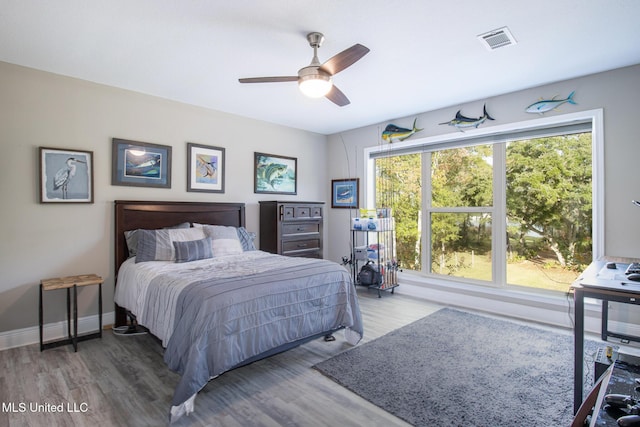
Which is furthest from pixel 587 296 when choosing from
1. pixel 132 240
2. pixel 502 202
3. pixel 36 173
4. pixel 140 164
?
pixel 36 173

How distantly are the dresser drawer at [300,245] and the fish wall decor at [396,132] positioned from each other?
185 cm

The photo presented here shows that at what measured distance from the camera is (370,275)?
4668mm

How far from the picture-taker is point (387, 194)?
16.9ft

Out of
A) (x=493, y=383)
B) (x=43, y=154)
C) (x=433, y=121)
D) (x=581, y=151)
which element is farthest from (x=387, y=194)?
(x=43, y=154)

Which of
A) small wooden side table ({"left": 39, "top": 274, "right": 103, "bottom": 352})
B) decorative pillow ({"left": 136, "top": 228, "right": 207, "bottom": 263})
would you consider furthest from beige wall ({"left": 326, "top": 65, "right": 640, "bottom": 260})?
Result: small wooden side table ({"left": 39, "top": 274, "right": 103, "bottom": 352})

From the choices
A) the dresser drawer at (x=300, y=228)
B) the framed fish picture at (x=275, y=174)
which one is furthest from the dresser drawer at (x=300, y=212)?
the framed fish picture at (x=275, y=174)

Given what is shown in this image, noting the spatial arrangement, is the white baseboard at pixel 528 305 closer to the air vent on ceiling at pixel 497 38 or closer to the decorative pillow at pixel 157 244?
the air vent on ceiling at pixel 497 38

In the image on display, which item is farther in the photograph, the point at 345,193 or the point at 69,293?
Result: the point at 345,193

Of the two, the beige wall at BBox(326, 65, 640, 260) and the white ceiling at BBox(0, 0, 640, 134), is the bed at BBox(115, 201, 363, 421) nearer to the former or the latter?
the white ceiling at BBox(0, 0, 640, 134)

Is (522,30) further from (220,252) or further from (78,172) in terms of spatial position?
(78,172)

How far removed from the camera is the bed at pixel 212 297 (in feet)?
6.46

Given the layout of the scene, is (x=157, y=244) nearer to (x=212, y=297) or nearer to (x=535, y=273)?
(x=212, y=297)

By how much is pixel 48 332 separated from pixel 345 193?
4.05 metres

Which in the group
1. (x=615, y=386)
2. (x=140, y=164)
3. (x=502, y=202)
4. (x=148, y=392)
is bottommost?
(x=148, y=392)
